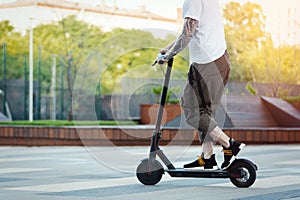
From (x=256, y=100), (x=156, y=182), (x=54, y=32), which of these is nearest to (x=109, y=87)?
(x=54, y=32)

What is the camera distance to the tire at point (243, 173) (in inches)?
222

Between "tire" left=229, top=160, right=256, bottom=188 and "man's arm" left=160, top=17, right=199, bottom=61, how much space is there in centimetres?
99

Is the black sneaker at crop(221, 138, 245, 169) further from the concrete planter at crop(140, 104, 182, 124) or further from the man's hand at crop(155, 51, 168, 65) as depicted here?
the concrete planter at crop(140, 104, 182, 124)

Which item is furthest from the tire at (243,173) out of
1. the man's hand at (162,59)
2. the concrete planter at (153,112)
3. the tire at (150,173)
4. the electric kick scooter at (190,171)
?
the concrete planter at (153,112)

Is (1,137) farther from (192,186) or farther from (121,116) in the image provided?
(121,116)

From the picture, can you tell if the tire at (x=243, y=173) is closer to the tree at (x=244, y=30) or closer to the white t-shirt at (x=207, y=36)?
the white t-shirt at (x=207, y=36)

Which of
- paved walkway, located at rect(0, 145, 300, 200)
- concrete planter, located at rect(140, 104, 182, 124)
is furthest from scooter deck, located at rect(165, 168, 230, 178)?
concrete planter, located at rect(140, 104, 182, 124)

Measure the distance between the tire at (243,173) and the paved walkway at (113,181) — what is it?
0.23 ft

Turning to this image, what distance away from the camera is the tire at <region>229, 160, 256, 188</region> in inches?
222

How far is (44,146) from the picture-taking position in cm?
1262

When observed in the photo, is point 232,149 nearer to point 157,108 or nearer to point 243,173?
point 243,173

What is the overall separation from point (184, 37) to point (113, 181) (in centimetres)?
145

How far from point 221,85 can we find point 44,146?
7.25 m

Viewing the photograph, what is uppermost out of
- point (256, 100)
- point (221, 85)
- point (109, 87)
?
point (221, 85)
